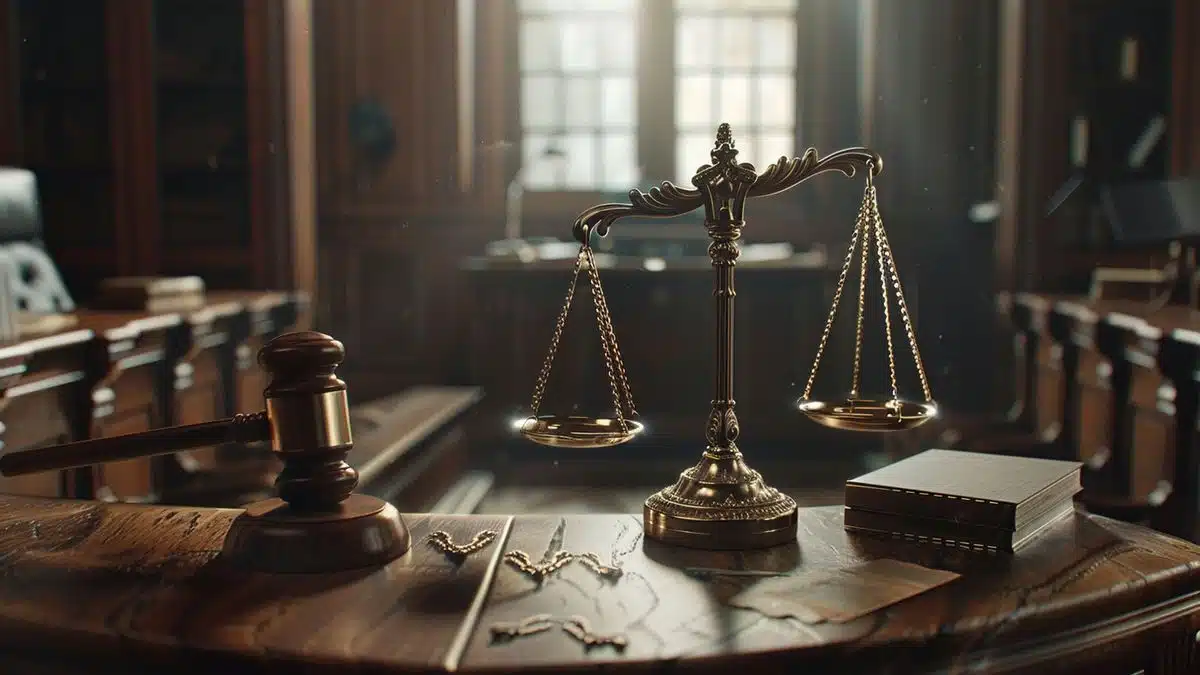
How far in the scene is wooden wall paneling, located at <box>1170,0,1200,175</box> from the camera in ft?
15.5

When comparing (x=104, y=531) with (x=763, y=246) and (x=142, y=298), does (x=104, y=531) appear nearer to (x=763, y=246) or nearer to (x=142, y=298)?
(x=142, y=298)

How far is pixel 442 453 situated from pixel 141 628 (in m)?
3.30

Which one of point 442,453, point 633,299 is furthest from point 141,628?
point 633,299

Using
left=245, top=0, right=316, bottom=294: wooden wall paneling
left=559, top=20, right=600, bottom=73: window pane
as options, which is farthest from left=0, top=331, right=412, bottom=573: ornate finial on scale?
left=559, top=20, right=600, bottom=73: window pane

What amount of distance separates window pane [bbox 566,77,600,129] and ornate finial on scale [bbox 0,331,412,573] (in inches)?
212

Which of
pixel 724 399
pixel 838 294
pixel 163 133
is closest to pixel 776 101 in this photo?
pixel 163 133

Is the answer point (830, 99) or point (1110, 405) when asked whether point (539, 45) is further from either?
point (1110, 405)

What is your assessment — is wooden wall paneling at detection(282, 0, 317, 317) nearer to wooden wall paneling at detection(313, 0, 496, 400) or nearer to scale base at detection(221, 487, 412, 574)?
wooden wall paneling at detection(313, 0, 496, 400)

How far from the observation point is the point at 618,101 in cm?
640

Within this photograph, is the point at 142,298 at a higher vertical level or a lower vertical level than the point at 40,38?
lower

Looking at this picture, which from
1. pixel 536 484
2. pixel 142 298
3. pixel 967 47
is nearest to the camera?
pixel 142 298

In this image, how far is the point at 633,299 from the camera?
5379 mm

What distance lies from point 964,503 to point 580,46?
540 cm

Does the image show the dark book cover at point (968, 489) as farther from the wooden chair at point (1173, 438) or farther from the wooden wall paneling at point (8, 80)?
the wooden wall paneling at point (8, 80)
